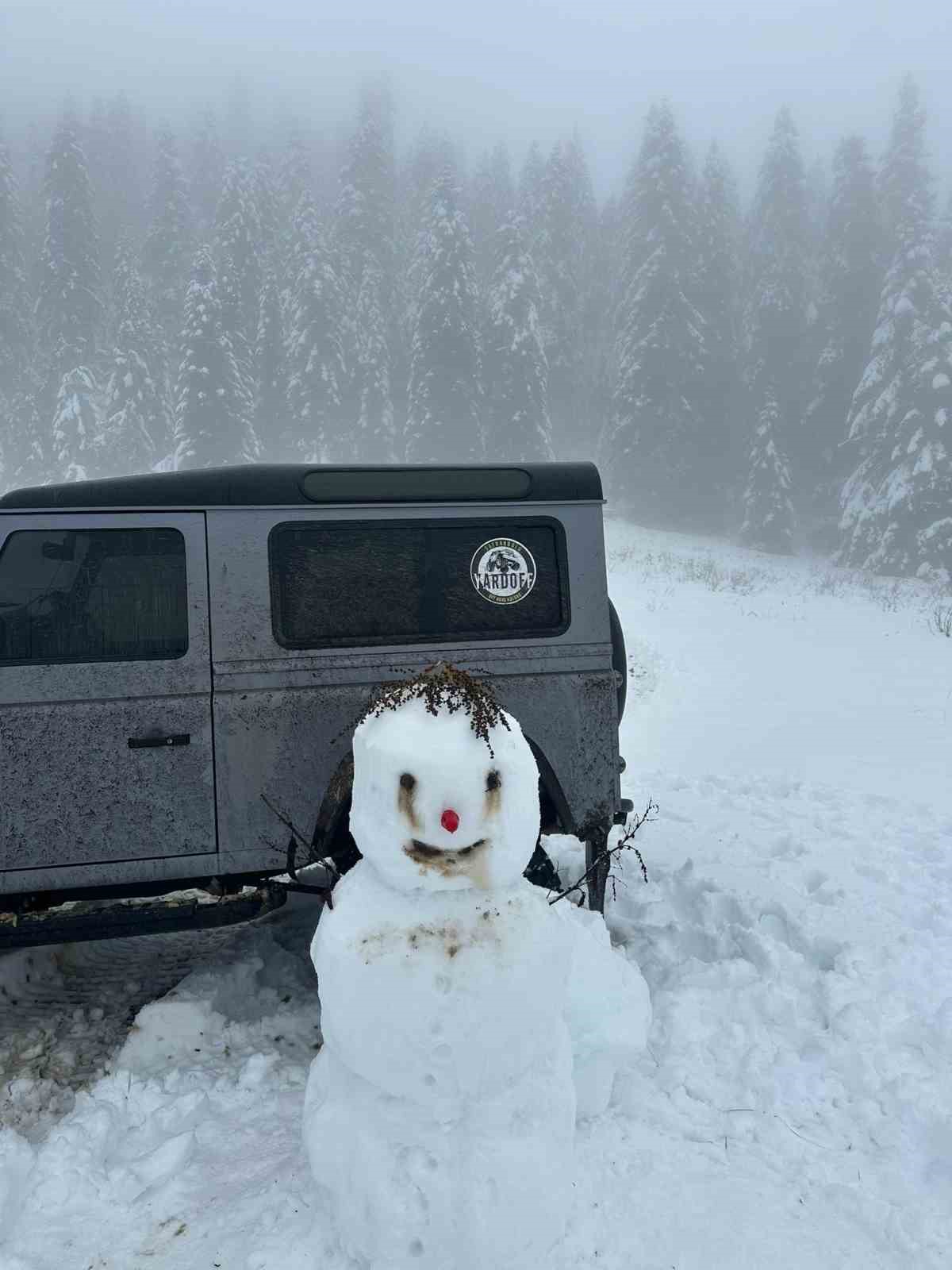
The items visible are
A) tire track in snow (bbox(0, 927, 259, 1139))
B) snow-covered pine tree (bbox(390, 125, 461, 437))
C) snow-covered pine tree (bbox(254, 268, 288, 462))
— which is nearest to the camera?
tire track in snow (bbox(0, 927, 259, 1139))

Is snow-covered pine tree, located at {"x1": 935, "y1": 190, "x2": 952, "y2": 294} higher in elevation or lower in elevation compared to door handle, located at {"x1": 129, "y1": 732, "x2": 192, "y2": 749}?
higher

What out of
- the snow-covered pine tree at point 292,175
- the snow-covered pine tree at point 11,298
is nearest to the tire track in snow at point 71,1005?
the snow-covered pine tree at point 11,298

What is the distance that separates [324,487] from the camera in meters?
4.34

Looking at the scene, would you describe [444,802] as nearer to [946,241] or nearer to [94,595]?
[94,595]

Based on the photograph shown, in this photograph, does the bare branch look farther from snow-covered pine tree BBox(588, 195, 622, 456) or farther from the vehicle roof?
snow-covered pine tree BBox(588, 195, 622, 456)

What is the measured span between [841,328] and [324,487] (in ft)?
128

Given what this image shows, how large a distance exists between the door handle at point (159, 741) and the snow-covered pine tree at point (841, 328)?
36.9m

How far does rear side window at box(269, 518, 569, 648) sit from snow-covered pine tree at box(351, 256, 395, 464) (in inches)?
1266

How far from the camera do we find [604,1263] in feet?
8.84

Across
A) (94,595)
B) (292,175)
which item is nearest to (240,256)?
(292,175)

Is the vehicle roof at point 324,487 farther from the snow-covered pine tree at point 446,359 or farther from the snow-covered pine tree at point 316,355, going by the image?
the snow-covered pine tree at point 316,355

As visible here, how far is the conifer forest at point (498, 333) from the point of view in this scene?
32.2 metres

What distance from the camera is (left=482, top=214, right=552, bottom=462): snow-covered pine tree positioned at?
34625 millimetres

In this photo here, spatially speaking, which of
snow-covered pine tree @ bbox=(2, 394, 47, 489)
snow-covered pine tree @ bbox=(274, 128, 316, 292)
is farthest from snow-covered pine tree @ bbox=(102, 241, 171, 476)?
snow-covered pine tree @ bbox=(274, 128, 316, 292)
